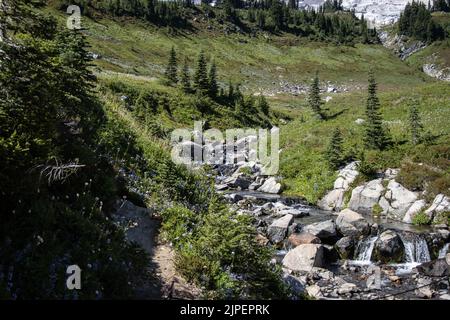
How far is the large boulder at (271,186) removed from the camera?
3262 centimetres

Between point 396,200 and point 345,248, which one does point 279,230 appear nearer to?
point 345,248

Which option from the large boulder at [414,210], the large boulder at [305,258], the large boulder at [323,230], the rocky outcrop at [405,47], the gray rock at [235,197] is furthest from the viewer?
the rocky outcrop at [405,47]

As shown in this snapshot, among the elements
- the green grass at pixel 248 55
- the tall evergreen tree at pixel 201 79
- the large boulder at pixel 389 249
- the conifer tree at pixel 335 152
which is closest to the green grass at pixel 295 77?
the green grass at pixel 248 55

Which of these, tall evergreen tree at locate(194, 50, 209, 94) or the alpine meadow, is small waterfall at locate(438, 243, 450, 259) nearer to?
the alpine meadow

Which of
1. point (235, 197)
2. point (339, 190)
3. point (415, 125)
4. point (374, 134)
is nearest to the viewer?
point (235, 197)

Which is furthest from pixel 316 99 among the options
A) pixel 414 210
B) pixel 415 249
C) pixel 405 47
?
pixel 405 47

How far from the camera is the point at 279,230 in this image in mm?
20781

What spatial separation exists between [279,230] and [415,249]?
6671 mm

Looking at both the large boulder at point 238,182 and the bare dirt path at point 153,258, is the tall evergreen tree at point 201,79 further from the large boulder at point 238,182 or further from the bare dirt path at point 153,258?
the bare dirt path at point 153,258

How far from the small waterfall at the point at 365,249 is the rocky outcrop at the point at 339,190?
26.0 ft

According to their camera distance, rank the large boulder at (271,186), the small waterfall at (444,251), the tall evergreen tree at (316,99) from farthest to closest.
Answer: the tall evergreen tree at (316,99) < the large boulder at (271,186) < the small waterfall at (444,251)

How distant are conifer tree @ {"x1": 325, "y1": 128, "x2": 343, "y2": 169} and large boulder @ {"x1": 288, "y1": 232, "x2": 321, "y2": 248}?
13.4 m

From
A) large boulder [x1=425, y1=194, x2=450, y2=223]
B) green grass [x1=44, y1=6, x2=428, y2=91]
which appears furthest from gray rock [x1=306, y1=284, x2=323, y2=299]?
green grass [x1=44, y1=6, x2=428, y2=91]

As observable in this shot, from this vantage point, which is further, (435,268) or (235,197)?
(235,197)
